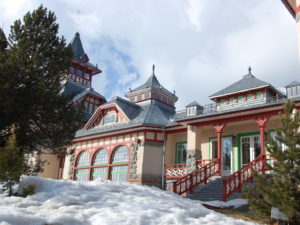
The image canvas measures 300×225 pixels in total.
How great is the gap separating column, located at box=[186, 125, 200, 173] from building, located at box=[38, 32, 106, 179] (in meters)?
12.0

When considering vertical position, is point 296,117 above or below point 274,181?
above

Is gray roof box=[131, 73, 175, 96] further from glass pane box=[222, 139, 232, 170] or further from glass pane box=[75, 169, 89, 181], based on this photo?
glass pane box=[222, 139, 232, 170]

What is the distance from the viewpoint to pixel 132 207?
8109 mm

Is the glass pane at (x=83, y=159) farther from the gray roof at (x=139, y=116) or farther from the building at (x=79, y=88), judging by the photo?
the building at (x=79, y=88)

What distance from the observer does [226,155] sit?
19094 millimetres

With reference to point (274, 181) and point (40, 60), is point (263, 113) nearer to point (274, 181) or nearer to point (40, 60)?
point (274, 181)

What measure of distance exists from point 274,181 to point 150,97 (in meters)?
18.7

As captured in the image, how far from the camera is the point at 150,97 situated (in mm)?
26438

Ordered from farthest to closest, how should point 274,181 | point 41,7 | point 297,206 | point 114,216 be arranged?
1. point 41,7
2. point 274,181
3. point 297,206
4. point 114,216

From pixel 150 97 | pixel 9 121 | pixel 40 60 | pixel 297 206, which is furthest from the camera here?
pixel 150 97

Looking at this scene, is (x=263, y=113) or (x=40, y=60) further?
(x=263, y=113)

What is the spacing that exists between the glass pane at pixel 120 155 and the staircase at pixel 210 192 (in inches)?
284

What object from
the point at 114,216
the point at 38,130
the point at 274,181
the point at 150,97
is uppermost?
the point at 150,97

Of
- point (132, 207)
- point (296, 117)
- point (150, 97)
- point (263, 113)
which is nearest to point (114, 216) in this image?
point (132, 207)
